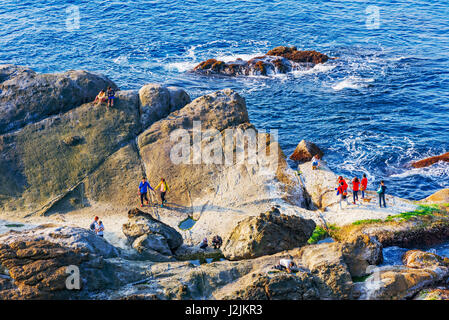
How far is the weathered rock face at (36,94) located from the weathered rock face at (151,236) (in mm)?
9436

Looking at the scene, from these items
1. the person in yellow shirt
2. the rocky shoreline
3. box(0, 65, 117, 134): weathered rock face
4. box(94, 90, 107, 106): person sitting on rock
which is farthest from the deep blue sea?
box(0, 65, 117, 134): weathered rock face

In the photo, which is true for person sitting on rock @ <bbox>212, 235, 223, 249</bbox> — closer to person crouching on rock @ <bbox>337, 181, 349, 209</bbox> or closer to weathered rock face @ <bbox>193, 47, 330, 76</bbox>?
person crouching on rock @ <bbox>337, 181, 349, 209</bbox>

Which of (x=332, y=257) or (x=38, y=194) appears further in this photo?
(x=38, y=194)

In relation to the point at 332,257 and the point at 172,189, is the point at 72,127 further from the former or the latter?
the point at 332,257

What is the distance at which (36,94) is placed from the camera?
28.4 metres

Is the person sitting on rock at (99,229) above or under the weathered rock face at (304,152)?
above

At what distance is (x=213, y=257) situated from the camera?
22.9m

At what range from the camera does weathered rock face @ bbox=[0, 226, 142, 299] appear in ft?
57.3

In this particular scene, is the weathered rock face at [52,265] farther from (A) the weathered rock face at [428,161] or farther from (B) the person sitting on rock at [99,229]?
(A) the weathered rock face at [428,161]

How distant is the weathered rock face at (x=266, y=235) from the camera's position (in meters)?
22.0

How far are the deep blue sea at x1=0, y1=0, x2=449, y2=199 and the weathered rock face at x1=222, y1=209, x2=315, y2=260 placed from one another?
11.9 metres

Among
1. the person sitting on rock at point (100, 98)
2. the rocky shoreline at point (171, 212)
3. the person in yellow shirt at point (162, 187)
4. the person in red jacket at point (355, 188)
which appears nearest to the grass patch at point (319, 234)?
the rocky shoreline at point (171, 212)

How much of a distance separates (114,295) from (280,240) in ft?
27.8

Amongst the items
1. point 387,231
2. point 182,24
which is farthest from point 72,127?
point 182,24
